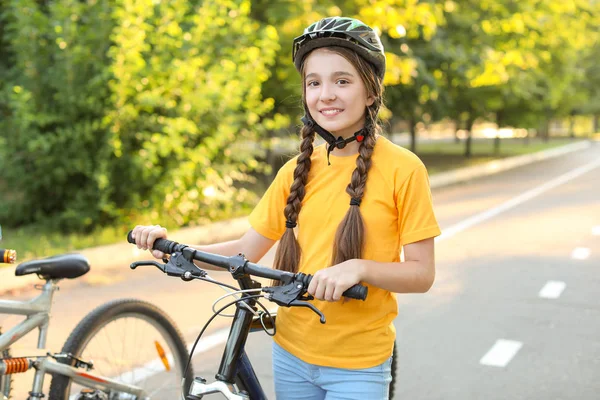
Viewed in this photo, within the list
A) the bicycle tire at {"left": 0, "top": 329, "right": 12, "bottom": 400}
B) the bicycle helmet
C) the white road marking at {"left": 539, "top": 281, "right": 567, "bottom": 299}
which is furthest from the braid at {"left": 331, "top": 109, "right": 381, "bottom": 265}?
the white road marking at {"left": 539, "top": 281, "right": 567, "bottom": 299}

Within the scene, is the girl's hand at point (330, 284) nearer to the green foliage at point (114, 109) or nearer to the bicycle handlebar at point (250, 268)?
the bicycle handlebar at point (250, 268)

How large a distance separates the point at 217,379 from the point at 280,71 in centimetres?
1297

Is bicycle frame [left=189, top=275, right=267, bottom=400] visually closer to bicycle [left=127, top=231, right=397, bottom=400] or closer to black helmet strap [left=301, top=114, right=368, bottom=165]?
bicycle [left=127, top=231, right=397, bottom=400]

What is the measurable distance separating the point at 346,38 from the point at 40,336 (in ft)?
5.86

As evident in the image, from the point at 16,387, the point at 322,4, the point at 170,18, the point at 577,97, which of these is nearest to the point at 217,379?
the point at 16,387

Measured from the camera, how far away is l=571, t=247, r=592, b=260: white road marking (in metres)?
9.31

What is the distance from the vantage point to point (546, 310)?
6.88 metres

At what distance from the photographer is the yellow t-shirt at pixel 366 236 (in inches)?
95.3

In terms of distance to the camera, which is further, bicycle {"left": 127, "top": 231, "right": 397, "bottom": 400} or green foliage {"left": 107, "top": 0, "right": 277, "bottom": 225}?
green foliage {"left": 107, "top": 0, "right": 277, "bottom": 225}

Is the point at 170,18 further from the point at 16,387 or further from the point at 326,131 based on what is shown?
the point at 326,131

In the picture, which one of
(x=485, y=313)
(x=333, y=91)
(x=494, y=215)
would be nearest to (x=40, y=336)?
(x=333, y=91)

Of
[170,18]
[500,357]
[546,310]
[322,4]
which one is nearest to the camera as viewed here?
[500,357]

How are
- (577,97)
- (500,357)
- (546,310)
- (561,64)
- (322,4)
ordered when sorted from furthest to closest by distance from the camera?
(577,97) < (561,64) < (322,4) < (546,310) < (500,357)

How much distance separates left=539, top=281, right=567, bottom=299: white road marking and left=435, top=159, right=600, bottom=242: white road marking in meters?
1.14
